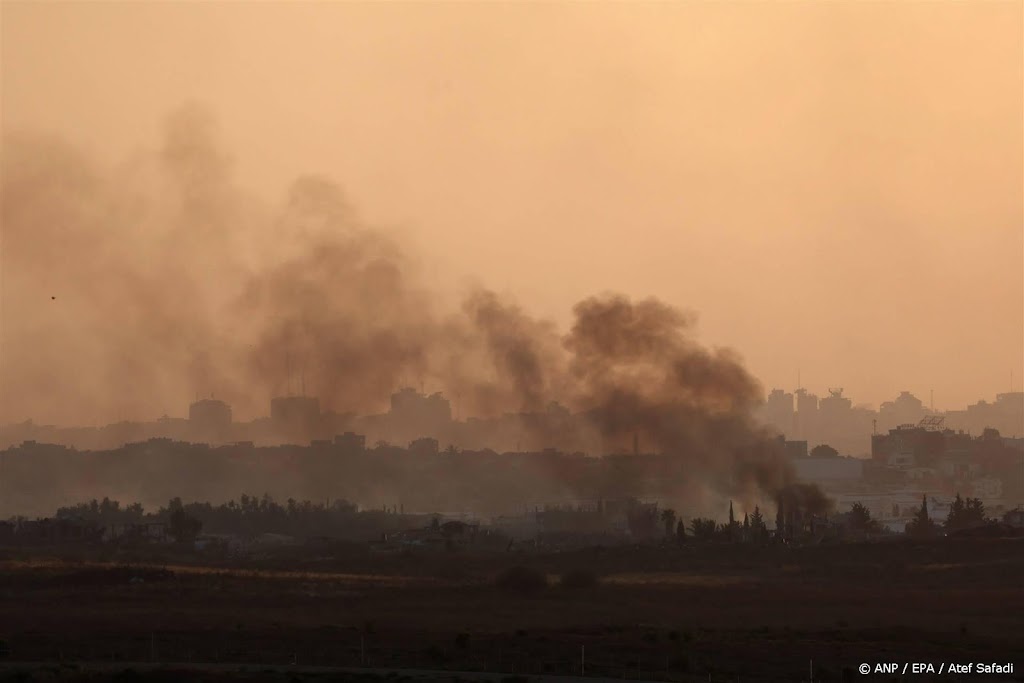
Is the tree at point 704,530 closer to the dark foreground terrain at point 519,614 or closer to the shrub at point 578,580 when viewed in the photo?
the dark foreground terrain at point 519,614

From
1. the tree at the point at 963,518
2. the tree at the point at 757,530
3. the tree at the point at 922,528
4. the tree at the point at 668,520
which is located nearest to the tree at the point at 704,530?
the tree at the point at 757,530

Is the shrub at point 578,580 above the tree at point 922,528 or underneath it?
underneath

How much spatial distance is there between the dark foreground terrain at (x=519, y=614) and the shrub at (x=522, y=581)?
259 millimetres

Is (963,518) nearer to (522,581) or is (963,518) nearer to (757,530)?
(757,530)

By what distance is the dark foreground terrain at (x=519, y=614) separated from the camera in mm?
78438

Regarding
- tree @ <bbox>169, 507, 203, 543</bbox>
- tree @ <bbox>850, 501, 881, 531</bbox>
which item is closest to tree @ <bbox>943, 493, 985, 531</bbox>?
tree @ <bbox>850, 501, 881, 531</bbox>

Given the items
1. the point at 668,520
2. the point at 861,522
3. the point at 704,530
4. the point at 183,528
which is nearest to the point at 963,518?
A: the point at 861,522

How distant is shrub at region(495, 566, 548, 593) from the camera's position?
11319 centimetres

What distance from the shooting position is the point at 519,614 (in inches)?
3986

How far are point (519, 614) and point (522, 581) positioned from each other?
43.5 feet

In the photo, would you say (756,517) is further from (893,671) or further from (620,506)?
(893,671)

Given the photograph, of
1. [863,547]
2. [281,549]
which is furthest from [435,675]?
[281,549]

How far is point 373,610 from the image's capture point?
102 metres

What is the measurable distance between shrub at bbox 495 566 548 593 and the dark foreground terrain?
26 cm
